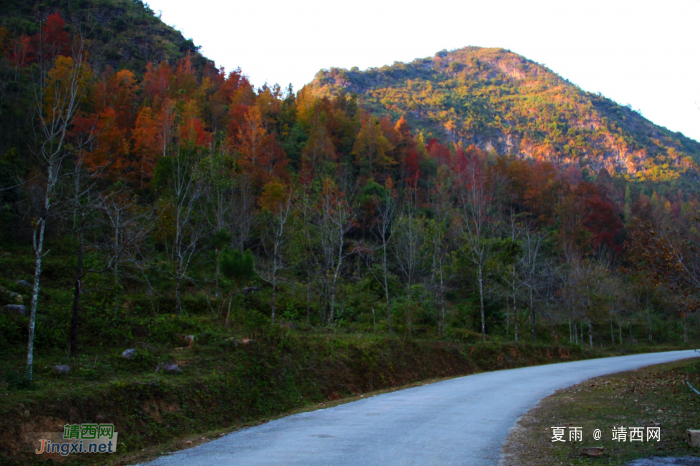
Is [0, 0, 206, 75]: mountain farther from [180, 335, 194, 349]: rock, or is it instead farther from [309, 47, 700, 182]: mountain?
[309, 47, 700, 182]: mountain

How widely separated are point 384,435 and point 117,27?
81.7 m

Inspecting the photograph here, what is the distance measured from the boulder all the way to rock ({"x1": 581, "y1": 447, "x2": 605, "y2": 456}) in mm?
12985

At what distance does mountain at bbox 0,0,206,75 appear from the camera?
58.5 m

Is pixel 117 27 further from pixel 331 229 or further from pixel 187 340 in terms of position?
Result: pixel 187 340

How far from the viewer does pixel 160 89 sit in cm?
4662

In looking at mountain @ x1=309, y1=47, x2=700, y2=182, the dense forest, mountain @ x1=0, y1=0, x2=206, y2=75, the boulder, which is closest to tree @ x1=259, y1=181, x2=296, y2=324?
the dense forest

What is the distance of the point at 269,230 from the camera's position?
93.8 ft

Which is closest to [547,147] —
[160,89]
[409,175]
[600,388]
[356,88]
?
[356,88]

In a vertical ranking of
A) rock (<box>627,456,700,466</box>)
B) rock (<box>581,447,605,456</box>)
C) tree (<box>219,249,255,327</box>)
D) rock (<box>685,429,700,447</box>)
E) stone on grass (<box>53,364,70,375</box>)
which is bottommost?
rock (<box>581,447,605,456</box>)

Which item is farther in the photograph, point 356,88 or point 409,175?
point 356,88

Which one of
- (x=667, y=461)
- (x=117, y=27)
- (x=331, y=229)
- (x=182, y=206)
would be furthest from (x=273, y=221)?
(x=117, y=27)

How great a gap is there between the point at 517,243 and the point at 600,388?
14.5 metres

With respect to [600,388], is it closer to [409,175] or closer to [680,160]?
[409,175]

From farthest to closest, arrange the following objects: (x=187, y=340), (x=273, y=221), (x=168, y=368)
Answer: (x=273, y=221)
(x=187, y=340)
(x=168, y=368)
